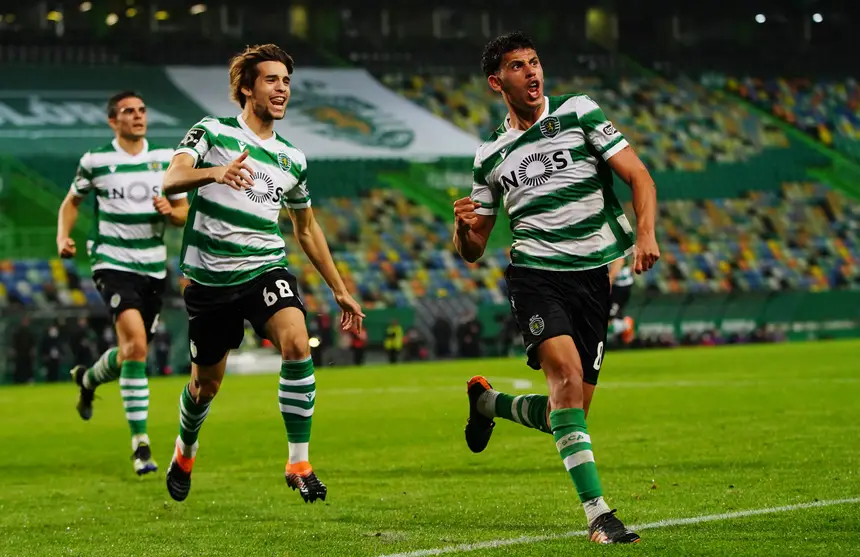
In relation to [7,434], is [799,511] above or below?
above

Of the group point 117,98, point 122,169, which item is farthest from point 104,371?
point 117,98

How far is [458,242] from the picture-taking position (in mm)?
6664

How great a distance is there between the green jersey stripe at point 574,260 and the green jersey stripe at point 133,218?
15.4ft

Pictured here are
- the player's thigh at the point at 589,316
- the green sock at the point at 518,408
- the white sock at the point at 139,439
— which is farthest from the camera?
the white sock at the point at 139,439

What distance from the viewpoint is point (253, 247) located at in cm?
713

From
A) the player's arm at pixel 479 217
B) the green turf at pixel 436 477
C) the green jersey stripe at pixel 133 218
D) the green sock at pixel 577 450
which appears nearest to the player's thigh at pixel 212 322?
the green turf at pixel 436 477

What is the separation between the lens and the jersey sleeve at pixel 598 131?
625 centimetres

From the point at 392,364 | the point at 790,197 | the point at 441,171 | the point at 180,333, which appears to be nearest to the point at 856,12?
the point at 790,197

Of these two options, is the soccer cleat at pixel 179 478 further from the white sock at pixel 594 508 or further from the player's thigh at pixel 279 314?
the white sock at pixel 594 508

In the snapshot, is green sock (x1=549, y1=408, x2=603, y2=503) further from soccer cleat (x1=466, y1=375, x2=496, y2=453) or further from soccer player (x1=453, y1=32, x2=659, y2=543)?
soccer cleat (x1=466, y1=375, x2=496, y2=453)

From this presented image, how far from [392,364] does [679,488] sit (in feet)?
67.0

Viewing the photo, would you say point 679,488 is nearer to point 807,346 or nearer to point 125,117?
point 125,117

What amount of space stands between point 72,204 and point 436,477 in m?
3.93

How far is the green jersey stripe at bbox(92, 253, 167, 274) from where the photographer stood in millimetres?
10305
